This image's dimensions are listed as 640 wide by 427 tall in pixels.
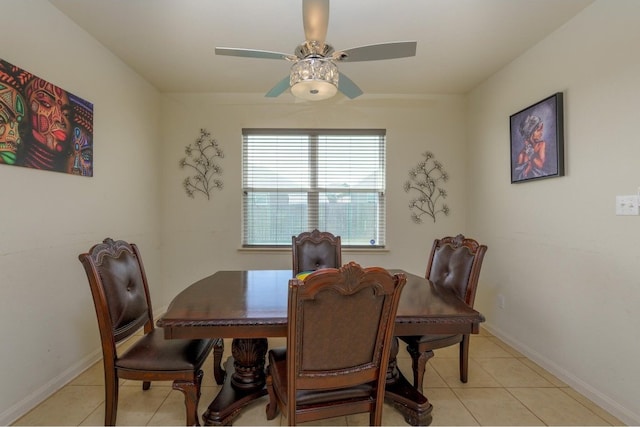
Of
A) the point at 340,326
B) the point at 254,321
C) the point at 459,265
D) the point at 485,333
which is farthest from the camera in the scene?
the point at 485,333

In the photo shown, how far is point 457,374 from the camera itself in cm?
229

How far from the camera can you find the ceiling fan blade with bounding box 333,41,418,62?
1.62 metres

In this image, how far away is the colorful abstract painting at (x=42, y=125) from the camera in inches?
68.4

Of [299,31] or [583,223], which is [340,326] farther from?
[299,31]

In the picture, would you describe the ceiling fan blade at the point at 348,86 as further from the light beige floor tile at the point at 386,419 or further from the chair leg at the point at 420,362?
the light beige floor tile at the point at 386,419

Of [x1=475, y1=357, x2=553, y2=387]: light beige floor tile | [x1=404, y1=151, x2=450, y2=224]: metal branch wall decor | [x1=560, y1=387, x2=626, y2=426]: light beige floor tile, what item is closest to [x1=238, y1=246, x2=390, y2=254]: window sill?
[x1=404, y1=151, x2=450, y2=224]: metal branch wall decor

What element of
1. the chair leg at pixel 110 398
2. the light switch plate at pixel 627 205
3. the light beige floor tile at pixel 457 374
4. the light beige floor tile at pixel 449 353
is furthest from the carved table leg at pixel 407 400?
the light switch plate at pixel 627 205

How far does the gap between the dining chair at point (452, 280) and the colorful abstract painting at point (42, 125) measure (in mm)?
2618

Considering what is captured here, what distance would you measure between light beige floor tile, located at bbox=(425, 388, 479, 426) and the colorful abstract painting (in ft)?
9.51

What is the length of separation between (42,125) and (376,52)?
7.02 ft

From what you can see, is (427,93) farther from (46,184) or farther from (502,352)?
(46,184)

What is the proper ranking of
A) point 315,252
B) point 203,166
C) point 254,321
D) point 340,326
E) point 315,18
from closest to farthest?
1. point 340,326
2. point 254,321
3. point 315,18
4. point 315,252
5. point 203,166

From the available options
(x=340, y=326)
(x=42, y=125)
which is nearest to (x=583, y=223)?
(x=340, y=326)

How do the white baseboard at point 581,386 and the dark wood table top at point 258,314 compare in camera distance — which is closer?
the dark wood table top at point 258,314
